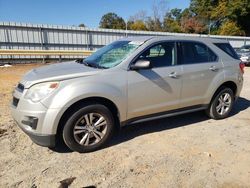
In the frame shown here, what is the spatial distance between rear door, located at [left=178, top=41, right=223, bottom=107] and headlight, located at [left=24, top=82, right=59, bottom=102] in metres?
2.33

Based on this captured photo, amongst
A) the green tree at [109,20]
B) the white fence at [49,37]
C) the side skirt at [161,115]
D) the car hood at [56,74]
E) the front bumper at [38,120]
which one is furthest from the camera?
the green tree at [109,20]

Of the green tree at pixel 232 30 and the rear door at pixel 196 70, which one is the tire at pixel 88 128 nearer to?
the rear door at pixel 196 70

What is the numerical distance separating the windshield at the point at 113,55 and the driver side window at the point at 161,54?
0.24 meters

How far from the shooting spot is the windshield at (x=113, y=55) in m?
4.04

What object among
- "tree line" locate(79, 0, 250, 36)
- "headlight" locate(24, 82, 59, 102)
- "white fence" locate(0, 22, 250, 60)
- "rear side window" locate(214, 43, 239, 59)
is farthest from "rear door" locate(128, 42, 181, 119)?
"tree line" locate(79, 0, 250, 36)

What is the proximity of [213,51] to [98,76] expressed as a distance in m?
2.61

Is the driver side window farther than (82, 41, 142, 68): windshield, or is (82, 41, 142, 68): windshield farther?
the driver side window

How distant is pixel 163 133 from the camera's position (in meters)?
4.50

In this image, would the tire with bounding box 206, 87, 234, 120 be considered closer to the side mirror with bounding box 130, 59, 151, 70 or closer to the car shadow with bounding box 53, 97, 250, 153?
the car shadow with bounding box 53, 97, 250, 153

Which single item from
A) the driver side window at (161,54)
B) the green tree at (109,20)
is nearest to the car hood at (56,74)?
the driver side window at (161,54)

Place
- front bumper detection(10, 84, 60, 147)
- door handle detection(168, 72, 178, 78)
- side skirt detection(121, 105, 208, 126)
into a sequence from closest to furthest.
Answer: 1. front bumper detection(10, 84, 60, 147)
2. side skirt detection(121, 105, 208, 126)
3. door handle detection(168, 72, 178, 78)

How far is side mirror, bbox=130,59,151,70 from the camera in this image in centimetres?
384

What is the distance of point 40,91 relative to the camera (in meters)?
3.39

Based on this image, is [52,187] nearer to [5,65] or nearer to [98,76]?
[98,76]
